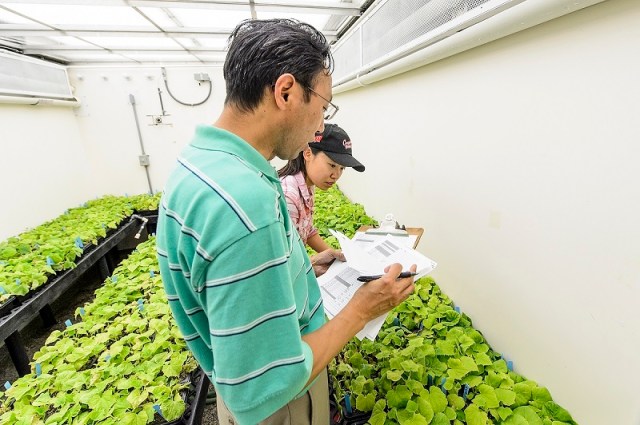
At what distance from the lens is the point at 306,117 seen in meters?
0.80

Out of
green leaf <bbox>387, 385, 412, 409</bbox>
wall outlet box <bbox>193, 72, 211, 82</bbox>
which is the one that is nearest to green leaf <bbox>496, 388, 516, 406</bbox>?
green leaf <bbox>387, 385, 412, 409</bbox>

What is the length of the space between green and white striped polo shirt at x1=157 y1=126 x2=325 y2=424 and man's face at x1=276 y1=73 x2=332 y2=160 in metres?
0.19

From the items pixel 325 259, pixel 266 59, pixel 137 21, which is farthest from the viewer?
pixel 137 21

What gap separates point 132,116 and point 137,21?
2957mm

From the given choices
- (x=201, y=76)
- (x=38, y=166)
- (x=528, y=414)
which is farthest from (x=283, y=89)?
(x=201, y=76)

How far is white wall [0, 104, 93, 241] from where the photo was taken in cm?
365

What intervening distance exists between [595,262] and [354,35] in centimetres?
277

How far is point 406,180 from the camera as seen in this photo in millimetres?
2473

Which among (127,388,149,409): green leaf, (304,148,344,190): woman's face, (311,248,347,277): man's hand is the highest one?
(304,148,344,190): woman's face

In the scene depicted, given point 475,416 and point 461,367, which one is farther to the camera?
point 461,367

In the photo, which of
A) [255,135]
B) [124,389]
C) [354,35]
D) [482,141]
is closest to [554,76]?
Answer: [482,141]

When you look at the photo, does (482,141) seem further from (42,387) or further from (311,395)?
(42,387)

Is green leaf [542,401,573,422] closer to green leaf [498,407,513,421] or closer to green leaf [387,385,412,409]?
green leaf [498,407,513,421]

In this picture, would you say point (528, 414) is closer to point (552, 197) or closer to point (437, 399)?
point (437, 399)
